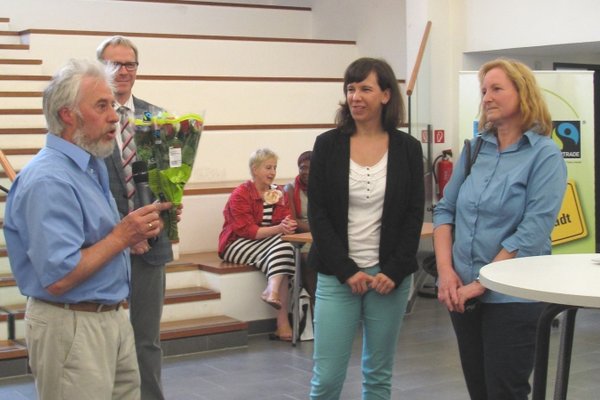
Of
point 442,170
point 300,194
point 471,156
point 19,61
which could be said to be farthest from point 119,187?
point 19,61

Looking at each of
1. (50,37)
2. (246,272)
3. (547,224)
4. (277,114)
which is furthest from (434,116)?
(547,224)

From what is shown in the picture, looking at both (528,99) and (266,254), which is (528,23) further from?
(528,99)

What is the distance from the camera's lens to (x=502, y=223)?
9.65 feet

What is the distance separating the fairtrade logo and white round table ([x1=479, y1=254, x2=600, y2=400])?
4.37m

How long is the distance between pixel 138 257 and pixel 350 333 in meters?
0.84

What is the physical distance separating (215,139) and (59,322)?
555 centimetres

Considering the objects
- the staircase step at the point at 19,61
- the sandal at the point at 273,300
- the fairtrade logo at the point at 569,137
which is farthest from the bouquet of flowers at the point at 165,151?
the staircase step at the point at 19,61

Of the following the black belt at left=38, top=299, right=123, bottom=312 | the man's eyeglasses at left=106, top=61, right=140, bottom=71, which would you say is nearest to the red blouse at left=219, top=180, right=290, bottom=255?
the man's eyeglasses at left=106, top=61, right=140, bottom=71

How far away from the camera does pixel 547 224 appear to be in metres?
2.90

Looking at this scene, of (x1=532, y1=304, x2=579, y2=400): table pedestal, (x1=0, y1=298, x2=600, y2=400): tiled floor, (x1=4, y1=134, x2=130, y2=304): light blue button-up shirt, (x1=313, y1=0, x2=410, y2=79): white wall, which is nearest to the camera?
(x1=4, y1=134, x2=130, y2=304): light blue button-up shirt

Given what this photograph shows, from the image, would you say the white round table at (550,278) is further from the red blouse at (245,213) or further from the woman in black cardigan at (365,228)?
the red blouse at (245,213)

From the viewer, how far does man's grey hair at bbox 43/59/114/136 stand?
97.3 inches

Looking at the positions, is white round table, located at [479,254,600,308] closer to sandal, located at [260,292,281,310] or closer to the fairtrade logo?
sandal, located at [260,292,281,310]

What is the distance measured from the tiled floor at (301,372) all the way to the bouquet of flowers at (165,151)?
235cm
